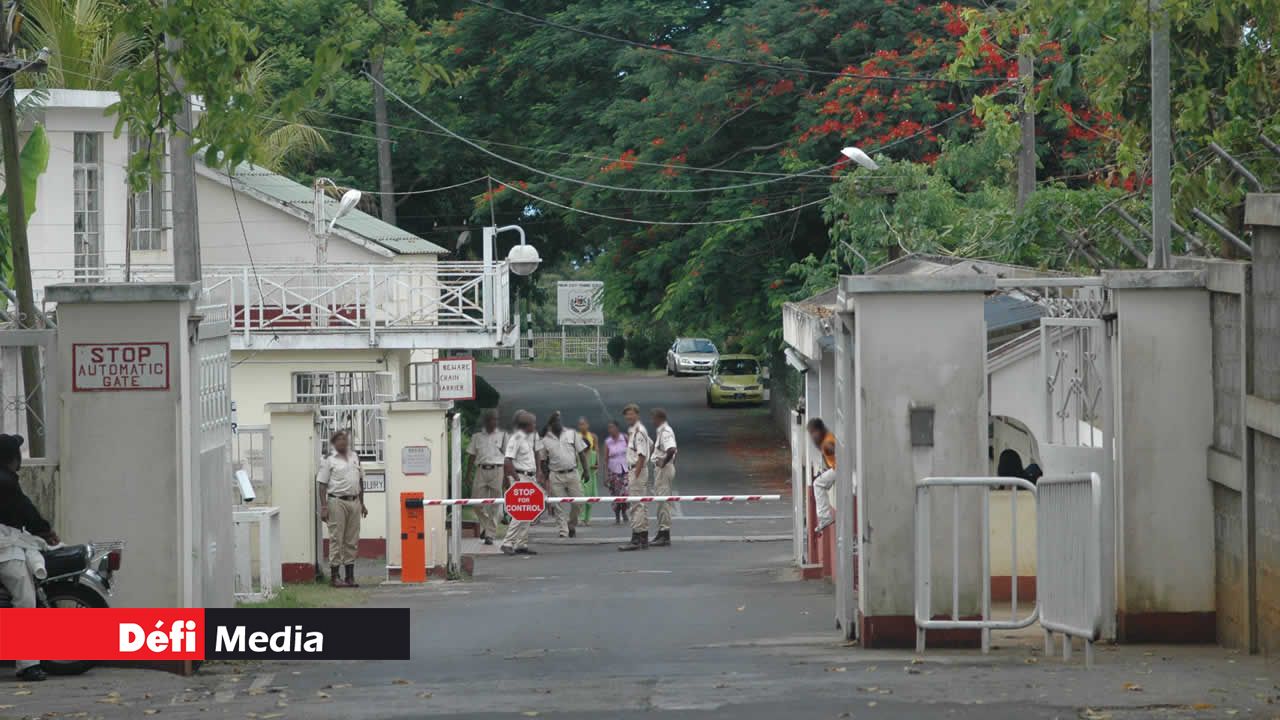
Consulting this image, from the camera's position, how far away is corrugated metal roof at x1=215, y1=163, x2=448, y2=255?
32.8 metres

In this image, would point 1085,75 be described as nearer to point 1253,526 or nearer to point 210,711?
point 1253,526

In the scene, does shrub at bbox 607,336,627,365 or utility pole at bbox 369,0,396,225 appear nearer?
utility pole at bbox 369,0,396,225

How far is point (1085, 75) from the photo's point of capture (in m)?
15.9

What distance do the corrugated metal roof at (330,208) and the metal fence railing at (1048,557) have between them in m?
23.3

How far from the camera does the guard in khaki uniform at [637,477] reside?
2288cm

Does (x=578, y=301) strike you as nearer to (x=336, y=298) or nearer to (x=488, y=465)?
(x=336, y=298)

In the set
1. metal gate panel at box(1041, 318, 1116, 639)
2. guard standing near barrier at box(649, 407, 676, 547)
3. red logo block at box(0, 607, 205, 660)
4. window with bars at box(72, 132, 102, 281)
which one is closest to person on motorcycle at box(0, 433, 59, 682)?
red logo block at box(0, 607, 205, 660)

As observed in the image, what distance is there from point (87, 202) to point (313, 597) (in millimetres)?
11713

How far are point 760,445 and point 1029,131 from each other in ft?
61.8

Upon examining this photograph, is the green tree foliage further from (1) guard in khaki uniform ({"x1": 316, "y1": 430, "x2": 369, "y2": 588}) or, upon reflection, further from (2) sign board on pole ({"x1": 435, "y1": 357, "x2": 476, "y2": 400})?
(2) sign board on pole ({"x1": 435, "y1": 357, "x2": 476, "y2": 400})

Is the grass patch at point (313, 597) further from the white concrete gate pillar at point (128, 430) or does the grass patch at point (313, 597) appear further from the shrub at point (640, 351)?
the shrub at point (640, 351)

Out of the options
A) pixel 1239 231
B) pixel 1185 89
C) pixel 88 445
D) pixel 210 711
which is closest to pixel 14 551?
pixel 88 445

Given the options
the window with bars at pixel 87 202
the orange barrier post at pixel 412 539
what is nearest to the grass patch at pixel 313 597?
the orange barrier post at pixel 412 539

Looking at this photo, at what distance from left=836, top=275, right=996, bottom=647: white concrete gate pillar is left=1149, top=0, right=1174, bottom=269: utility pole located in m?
1.53
